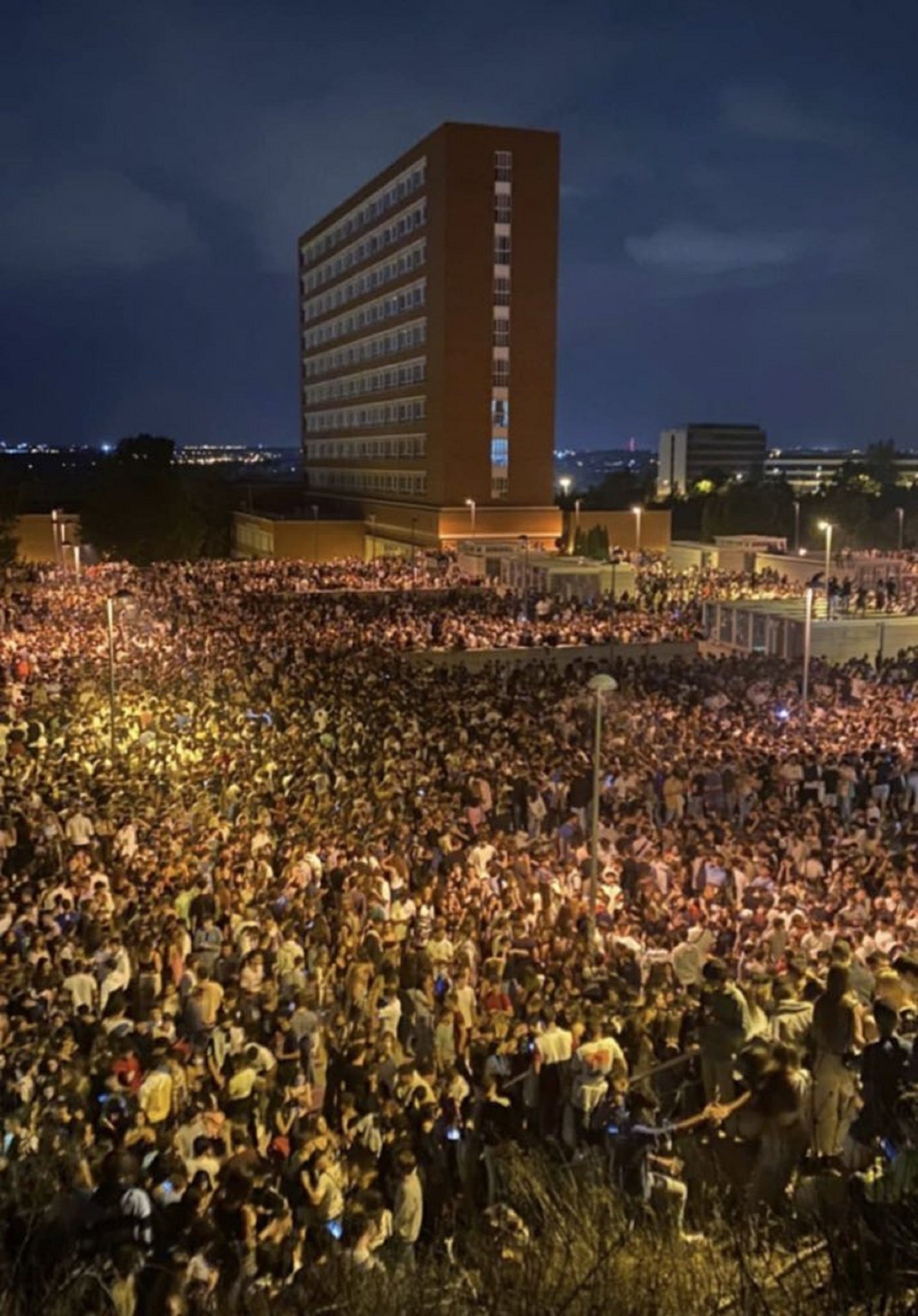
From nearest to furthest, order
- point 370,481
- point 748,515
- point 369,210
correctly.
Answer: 1. point 369,210
2. point 370,481
3. point 748,515

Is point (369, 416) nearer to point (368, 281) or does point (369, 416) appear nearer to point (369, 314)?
point (369, 314)

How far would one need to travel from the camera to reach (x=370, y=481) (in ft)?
269

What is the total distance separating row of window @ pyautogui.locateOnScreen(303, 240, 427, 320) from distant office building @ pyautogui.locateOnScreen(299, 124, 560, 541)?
10.5 inches

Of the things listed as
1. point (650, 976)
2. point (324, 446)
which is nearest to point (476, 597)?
point (650, 976)

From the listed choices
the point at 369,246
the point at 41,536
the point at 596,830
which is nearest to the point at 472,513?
the point at 41,536

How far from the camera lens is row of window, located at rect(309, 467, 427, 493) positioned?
7200 cm

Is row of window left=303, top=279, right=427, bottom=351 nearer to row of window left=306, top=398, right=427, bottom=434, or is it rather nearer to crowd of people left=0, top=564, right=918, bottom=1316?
row of window left=306, top=398, right=427, bottom=434

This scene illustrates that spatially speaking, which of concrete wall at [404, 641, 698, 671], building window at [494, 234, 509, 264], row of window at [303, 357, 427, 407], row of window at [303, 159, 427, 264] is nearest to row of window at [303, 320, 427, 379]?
row of window at [303, 357, 427, 407]

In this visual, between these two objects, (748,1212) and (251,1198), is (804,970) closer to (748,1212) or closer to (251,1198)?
(748,1212)

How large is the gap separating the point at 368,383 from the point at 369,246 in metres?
8.90

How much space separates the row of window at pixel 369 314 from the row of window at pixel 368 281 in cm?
97

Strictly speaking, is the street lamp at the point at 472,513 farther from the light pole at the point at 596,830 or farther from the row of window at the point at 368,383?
the light pole at the point at 596,830

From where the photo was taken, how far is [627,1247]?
16.0 feet

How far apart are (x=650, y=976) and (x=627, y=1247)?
4.52 m
